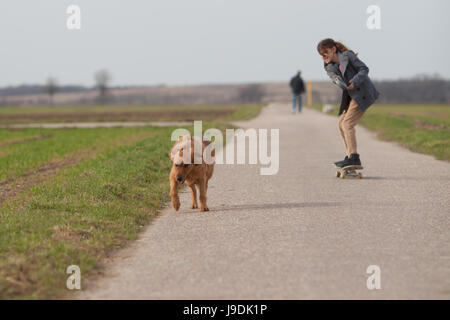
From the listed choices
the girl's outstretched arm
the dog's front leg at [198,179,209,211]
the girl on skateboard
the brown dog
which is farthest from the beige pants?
the dog's front leg at [198,179,209,211]

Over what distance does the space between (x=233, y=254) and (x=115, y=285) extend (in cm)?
129

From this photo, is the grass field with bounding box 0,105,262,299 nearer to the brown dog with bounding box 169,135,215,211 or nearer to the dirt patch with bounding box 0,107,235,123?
the brown dog with bounding box 169,135,215,211

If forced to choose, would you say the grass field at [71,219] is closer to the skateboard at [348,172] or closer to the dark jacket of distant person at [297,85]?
the skateboard at [348,172]

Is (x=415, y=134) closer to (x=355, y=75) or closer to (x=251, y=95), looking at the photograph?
(x=355, y=75)

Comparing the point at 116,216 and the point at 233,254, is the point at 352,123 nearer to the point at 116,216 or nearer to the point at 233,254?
the point at 116,216

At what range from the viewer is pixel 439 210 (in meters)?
7.89

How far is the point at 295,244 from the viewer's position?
240 inches

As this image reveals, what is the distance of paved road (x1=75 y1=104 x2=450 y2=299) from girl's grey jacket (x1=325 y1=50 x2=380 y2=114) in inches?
57.7

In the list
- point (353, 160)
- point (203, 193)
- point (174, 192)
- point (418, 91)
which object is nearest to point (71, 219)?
point (174, 192)

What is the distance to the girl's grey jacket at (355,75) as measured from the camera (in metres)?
10.5

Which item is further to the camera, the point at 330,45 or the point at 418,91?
the point at 418,91

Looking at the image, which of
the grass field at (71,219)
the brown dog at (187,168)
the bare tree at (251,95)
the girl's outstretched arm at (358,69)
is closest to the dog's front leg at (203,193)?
the brown dog at (187,168)

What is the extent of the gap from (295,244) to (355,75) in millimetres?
5305
